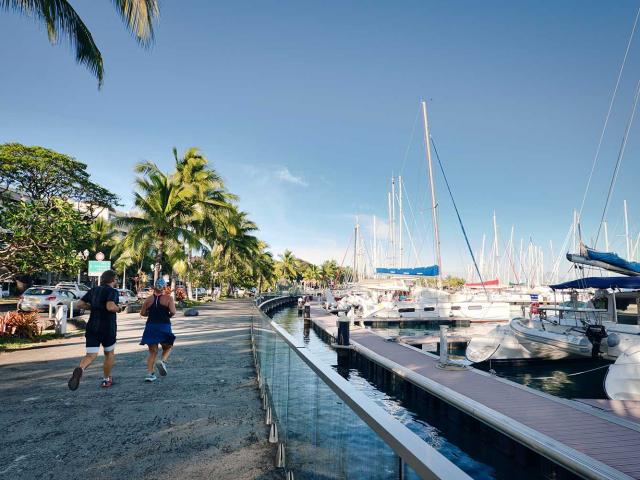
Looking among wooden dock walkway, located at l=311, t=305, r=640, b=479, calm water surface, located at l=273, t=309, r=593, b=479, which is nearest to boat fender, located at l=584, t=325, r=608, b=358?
calm water surface, located at l=273, t=309, r=593, b=479

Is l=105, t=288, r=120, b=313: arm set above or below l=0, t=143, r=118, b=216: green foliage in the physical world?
below

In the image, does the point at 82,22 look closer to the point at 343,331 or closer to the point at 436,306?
the point at 343,331

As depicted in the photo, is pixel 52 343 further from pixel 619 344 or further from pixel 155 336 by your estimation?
pixel 619 344

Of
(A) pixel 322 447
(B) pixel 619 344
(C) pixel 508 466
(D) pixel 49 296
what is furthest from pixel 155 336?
(D) pixel 49 296

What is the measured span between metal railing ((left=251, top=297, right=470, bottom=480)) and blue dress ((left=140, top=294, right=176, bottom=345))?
3280 mm

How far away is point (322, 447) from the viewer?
9.06ft

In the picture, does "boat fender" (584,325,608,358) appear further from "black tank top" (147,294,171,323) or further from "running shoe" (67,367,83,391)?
"running shoe" (67,367,83,391)

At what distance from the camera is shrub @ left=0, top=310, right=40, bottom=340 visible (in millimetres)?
12156

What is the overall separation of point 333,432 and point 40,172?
158ft

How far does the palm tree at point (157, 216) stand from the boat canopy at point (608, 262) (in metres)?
24.8

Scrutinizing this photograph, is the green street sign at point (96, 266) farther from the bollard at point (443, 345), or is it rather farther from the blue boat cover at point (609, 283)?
the blue boat cover at point (609, 283)

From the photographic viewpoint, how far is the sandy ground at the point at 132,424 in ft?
13.2

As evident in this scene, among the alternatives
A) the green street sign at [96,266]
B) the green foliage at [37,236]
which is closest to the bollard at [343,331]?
the green foliage at [37,236]

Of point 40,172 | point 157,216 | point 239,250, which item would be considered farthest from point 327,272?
point 157,216
